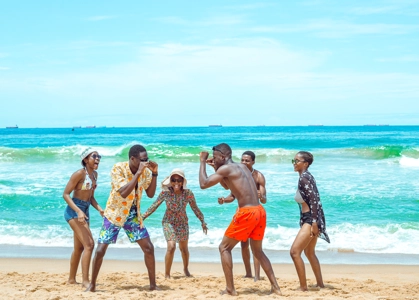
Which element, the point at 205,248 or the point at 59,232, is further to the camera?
the point at 59,232

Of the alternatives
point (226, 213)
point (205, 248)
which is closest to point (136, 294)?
point (205, 248)

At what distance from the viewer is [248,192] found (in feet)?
19.1

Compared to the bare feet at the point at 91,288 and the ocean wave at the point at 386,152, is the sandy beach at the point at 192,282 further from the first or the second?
the ocean wave at the point at 386,152

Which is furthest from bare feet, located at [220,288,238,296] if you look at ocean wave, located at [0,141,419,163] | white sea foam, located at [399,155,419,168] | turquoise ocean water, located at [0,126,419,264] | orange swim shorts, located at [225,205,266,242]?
ocean wave, located at [0,141,419,163]

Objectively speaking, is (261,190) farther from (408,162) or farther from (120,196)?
(408,162)

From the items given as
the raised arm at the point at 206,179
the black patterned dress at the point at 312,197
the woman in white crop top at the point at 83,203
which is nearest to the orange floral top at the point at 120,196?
the woman in white crop top at the point at 83,203

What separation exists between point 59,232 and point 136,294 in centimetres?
503

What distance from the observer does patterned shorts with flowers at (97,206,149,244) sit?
5922 mm

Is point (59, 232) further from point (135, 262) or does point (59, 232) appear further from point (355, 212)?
point (355, 212)

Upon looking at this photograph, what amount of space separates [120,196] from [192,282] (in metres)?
1.85

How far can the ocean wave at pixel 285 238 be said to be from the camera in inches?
380

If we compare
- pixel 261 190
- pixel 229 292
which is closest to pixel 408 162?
pixel 261 190

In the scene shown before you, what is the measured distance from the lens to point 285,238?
1021cm

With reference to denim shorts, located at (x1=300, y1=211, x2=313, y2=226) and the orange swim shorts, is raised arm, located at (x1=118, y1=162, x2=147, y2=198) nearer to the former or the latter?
the orange swim shorts
